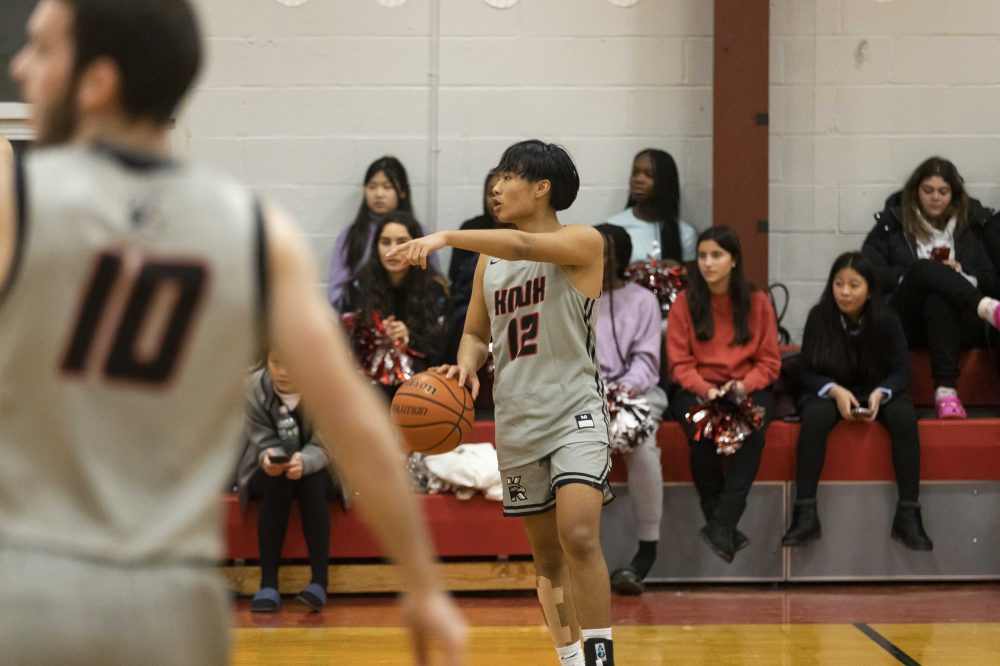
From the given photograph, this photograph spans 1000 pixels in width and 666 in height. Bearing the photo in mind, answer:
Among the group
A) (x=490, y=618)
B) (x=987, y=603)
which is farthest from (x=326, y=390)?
(x=987, y=603)

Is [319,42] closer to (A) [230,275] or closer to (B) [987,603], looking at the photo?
(B) [987,603]

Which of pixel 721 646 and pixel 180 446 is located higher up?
pixel 180 446

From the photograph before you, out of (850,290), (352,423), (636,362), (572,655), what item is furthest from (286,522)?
(352,423)

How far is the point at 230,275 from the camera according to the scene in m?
1.51

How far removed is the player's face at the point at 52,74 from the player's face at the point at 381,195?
5608 mm

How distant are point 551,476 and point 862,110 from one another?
4.44 meters

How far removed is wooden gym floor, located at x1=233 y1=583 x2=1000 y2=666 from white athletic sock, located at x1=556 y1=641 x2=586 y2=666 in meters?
0.60

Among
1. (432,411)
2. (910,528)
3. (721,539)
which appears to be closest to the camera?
(432,411)

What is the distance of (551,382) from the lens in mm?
4105

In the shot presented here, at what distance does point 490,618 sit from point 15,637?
437cm

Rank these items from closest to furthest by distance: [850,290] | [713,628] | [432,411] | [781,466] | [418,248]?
[418,248] → [432,411] → [713,628] → [781,466] → [850,290]

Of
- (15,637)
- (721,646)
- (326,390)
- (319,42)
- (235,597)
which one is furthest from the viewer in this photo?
(319,42)

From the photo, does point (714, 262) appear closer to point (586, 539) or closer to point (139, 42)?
point (586, 539)

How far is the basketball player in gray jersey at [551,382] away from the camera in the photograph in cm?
395
